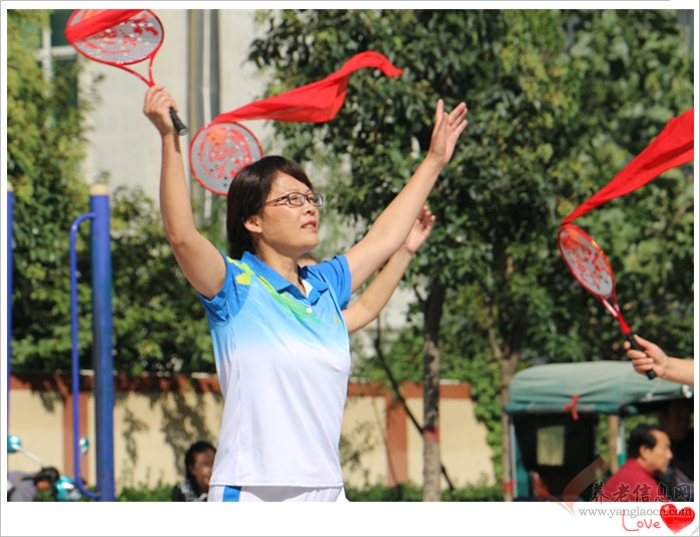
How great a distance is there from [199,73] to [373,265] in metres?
11.9

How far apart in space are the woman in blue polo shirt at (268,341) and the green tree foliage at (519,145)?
4.43 m

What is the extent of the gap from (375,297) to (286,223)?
62cm

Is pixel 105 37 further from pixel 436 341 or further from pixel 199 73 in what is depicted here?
pixel 199 73

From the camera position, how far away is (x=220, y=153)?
13.4 ft

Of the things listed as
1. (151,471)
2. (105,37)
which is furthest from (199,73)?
(105,37)

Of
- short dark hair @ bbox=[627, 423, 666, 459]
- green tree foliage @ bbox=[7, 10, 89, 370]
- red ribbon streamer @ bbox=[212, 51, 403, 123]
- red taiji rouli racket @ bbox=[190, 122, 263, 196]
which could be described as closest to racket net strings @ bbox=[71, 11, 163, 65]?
red taiji rouli racket @ bbox=[190, 122, 263, 196]

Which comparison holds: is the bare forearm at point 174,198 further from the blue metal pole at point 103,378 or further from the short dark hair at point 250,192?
the blue metal pole at point 103,378

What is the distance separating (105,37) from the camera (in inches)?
138

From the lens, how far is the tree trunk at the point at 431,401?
8.55 metres

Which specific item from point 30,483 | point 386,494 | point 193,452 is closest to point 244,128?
point 193,452

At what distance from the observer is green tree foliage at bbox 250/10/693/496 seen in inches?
296

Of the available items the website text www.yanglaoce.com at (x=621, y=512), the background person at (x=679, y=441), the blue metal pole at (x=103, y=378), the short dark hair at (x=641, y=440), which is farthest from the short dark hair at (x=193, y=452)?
the website text www.yanglaoce.com at (x=621, y=512)

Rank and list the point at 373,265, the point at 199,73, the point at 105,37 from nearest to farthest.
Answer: the point at 373,265 → the point at 105,37 → the point at 199,73

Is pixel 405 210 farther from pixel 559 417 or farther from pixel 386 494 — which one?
pixel 386 494
